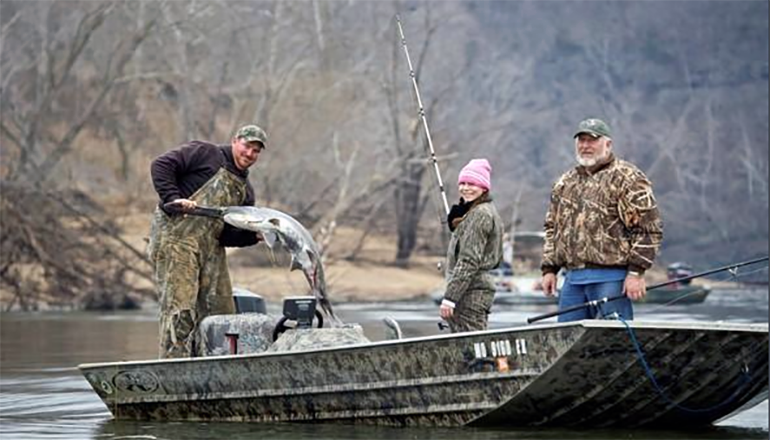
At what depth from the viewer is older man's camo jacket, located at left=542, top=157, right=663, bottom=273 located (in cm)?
1034

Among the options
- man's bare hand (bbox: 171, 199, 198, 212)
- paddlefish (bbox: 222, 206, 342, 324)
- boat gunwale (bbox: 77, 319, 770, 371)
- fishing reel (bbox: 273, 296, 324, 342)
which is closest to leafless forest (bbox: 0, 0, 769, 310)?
paddlefish (bbox: 222, 206, 342, 324)

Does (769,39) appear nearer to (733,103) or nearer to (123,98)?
(733,103)

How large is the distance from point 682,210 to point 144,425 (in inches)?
1818

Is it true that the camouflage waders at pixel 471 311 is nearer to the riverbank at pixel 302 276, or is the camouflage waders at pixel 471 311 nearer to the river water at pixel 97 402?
the river water at pixel 97 402

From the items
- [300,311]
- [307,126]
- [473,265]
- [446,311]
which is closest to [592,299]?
[473,265]

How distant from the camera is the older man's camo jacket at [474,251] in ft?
35.1

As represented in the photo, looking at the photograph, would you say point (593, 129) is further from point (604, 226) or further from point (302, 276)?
point (302, 276)

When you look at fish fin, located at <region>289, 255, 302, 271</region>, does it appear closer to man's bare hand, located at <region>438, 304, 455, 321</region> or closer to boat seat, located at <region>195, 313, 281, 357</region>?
boat seat, located at <region>195, 313, 281, 357</region>

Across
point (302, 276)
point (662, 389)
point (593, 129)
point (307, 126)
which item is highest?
point (307, 126)

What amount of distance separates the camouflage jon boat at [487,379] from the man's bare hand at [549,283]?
91cm

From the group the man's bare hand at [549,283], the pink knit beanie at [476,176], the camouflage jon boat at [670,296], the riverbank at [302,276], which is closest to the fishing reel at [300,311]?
the pink knit beanie at [476,176]

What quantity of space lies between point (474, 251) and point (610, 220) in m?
0.85

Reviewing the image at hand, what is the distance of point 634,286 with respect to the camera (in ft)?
33.4

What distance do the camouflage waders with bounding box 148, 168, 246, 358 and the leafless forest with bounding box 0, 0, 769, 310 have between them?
17.3 metres
